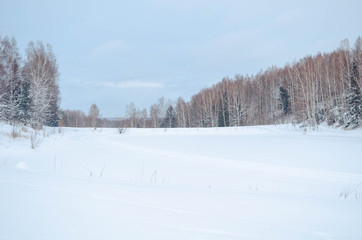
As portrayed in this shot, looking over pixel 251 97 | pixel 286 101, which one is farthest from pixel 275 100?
pixel 251 97

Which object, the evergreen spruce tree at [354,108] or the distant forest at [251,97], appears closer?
the evergreen spruce tree at [354,108]

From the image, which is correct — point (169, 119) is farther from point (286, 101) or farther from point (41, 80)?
point (41, 80)

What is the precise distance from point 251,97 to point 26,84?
1242 inches

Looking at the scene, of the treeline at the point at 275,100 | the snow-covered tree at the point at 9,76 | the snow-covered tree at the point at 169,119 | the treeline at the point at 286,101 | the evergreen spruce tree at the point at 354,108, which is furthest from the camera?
the snow-covered tree at the point at 169,119

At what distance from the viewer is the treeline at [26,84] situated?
16.7 m

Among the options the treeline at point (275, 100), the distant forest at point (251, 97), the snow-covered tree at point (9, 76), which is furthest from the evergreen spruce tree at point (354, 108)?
the snow-covered tree at point (9, 76)

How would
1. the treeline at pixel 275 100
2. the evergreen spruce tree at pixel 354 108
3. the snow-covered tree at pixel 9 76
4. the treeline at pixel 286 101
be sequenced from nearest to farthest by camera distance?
1. the evergreen spruce tree at pixel 354 108
2. the snow-covered tree at pixel 9 76
3. the treeline at pixel 286 101
4. the treeline at pixel 275 100

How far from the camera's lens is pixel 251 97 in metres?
34.8

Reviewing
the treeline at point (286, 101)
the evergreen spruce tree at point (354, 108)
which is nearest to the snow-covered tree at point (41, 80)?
the treeline at point (286, 101)

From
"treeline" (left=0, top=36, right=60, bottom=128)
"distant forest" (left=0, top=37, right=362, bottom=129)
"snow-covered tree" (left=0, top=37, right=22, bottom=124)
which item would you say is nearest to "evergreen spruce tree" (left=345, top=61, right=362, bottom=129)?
"distant forest" (left=0, top=37, right=362, bottom=129)

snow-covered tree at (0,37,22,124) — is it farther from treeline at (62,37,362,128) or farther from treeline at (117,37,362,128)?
treeline at (117,37,362,128)

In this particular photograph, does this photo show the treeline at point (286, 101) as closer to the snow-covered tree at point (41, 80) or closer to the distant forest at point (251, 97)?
the distant forest at point (251, 97)

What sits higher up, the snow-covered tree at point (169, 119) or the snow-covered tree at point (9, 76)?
the snow-covered tree at point (9, 76)

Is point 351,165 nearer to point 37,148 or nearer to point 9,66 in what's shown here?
point 37,148
